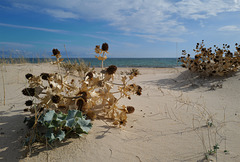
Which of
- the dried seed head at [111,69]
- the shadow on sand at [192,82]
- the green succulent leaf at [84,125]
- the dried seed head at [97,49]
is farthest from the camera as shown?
the shadow on sand at [192,82]

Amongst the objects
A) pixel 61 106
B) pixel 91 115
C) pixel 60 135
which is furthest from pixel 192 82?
pixel 60 135

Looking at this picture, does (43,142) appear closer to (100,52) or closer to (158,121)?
(100,52)

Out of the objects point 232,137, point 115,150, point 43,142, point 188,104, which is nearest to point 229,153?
point 232,137

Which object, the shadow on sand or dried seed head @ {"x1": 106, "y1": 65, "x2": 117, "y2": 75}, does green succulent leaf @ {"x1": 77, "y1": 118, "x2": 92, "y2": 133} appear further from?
the shadow on sand

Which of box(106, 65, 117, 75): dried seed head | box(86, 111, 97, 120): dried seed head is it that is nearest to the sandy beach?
box(86, 111, 97, 120): dried seed head

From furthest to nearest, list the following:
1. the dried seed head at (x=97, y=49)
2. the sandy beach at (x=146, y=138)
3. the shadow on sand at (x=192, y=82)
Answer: the shadow on sand at (x=192, y=82), the dried seed head at (x=97, y=49), the sandy beach at (x=146, y=138)

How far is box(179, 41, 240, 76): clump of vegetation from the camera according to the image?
5.42 metres

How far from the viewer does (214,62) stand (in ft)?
19.0

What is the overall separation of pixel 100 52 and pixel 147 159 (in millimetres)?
1430

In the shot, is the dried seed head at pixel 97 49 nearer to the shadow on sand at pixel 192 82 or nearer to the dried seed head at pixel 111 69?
the dried seed head at pixel 111 69

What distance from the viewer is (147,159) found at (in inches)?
60.2

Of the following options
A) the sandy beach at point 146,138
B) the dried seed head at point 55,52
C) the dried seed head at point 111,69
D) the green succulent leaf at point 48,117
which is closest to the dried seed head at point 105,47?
the dried seed head at point 111,69

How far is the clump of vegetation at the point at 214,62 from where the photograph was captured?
213 inches

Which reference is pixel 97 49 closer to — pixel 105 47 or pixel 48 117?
pixel 105 47
